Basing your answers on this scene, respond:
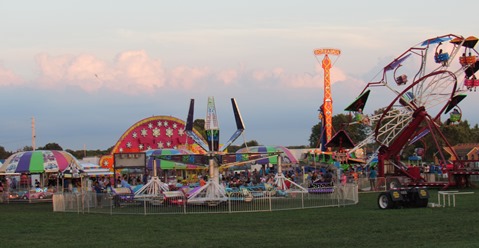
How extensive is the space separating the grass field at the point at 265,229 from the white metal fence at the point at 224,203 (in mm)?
1207

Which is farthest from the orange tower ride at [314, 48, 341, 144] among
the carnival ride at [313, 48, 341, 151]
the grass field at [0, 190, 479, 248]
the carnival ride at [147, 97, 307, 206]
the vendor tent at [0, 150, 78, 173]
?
the grass field at [0, 190, 479, 248]

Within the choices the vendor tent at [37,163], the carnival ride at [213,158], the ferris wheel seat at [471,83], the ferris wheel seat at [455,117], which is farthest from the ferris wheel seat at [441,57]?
the vendor tent at [37,163]

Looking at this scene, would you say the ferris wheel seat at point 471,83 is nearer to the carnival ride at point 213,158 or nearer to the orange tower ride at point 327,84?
the carnival ride at point 213,158

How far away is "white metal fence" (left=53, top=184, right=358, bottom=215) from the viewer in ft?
82.4

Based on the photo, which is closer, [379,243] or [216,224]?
[379,243]

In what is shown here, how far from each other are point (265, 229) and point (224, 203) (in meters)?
7.88

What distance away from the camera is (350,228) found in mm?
17688

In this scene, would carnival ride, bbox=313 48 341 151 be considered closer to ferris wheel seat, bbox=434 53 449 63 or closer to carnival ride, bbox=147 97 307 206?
ferris wheel seat, bbox=434 53 449 63

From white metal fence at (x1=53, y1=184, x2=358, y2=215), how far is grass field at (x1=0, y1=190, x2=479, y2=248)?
47.5 inches

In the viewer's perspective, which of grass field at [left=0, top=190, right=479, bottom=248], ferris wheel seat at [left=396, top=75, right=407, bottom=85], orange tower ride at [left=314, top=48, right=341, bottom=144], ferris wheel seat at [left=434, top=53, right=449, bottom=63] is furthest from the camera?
orange tower ride at [left=314, top=48, right=341, bottom=144]

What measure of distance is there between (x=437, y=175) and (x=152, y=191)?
2692cm

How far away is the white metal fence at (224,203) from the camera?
2511 cm

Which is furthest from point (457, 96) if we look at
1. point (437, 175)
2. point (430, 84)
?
point (437, 175)

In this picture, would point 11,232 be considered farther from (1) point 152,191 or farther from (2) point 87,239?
(1) point 152,191
